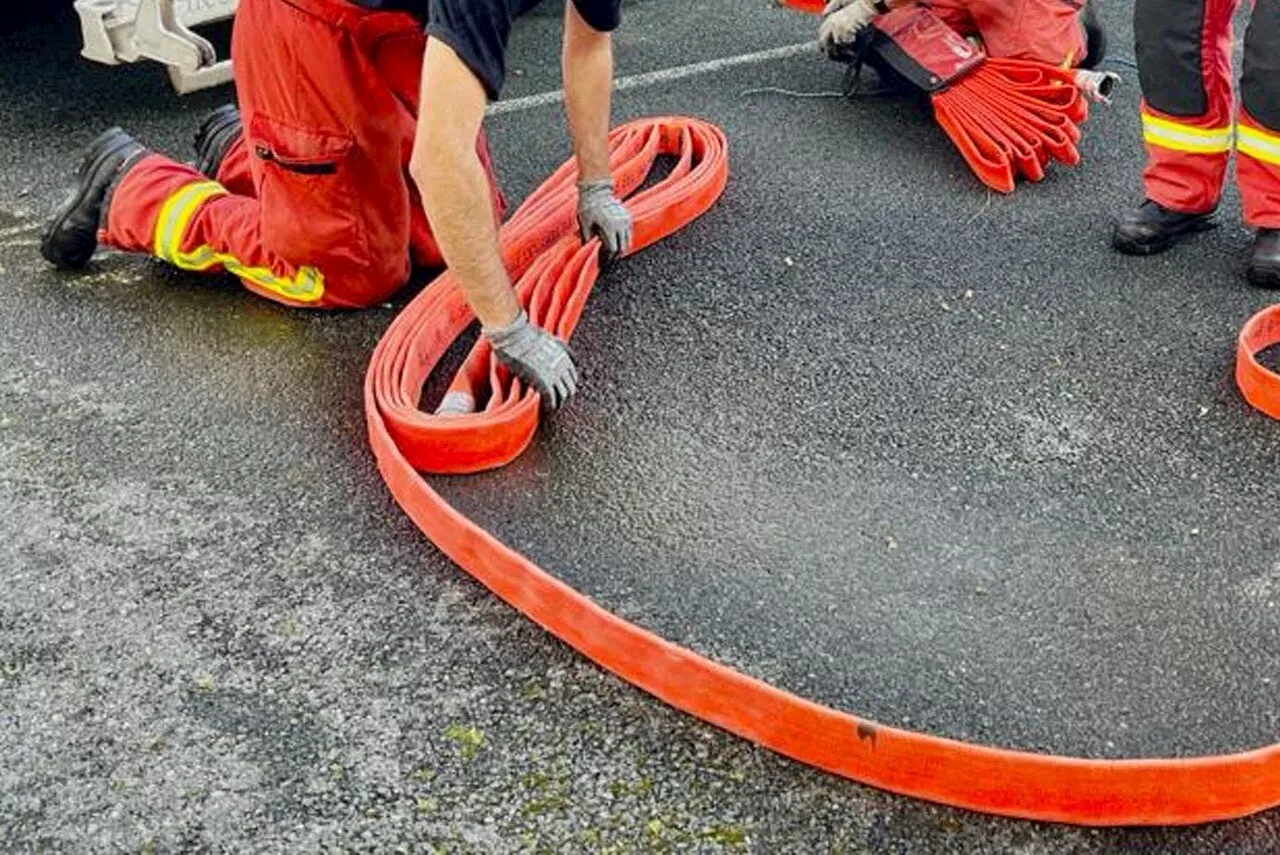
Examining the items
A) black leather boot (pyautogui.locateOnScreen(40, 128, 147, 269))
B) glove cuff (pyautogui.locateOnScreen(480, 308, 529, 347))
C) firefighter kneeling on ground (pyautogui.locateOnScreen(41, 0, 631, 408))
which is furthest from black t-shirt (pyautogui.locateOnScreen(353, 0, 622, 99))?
black leather boot (pyautogui.locateOnScreen(40, 128, 147, 269))

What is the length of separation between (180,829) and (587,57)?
2.10m

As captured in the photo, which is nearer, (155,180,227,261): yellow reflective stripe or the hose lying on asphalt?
the hose lying on asphalt

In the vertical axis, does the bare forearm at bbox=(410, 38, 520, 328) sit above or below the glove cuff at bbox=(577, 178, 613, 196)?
above

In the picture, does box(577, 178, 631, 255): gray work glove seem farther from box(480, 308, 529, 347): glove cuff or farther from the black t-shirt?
the black t-shirt

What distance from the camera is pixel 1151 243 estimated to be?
13.3 feet

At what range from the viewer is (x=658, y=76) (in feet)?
17.3

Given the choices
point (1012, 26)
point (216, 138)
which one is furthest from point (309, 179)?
point (1012, 26)

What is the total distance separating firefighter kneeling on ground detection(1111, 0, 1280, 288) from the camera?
3.79m

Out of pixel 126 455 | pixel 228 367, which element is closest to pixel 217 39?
pixel 228 367

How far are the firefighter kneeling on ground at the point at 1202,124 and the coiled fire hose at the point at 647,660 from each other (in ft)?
5.34

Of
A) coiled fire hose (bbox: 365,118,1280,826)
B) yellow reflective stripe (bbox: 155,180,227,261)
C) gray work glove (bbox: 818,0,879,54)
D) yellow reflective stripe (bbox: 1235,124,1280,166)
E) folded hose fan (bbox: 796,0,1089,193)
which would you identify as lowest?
folded hose fan (bbox: 796,0,1089,193)

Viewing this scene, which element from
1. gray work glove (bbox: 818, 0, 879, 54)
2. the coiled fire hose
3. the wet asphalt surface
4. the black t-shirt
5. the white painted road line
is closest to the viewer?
the coiled fire hose

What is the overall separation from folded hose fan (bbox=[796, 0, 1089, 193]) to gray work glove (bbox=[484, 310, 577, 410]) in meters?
1.86

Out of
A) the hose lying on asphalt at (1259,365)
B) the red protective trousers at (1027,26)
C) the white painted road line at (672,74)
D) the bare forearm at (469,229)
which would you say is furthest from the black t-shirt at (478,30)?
the red protective trousers at (1027,26)
